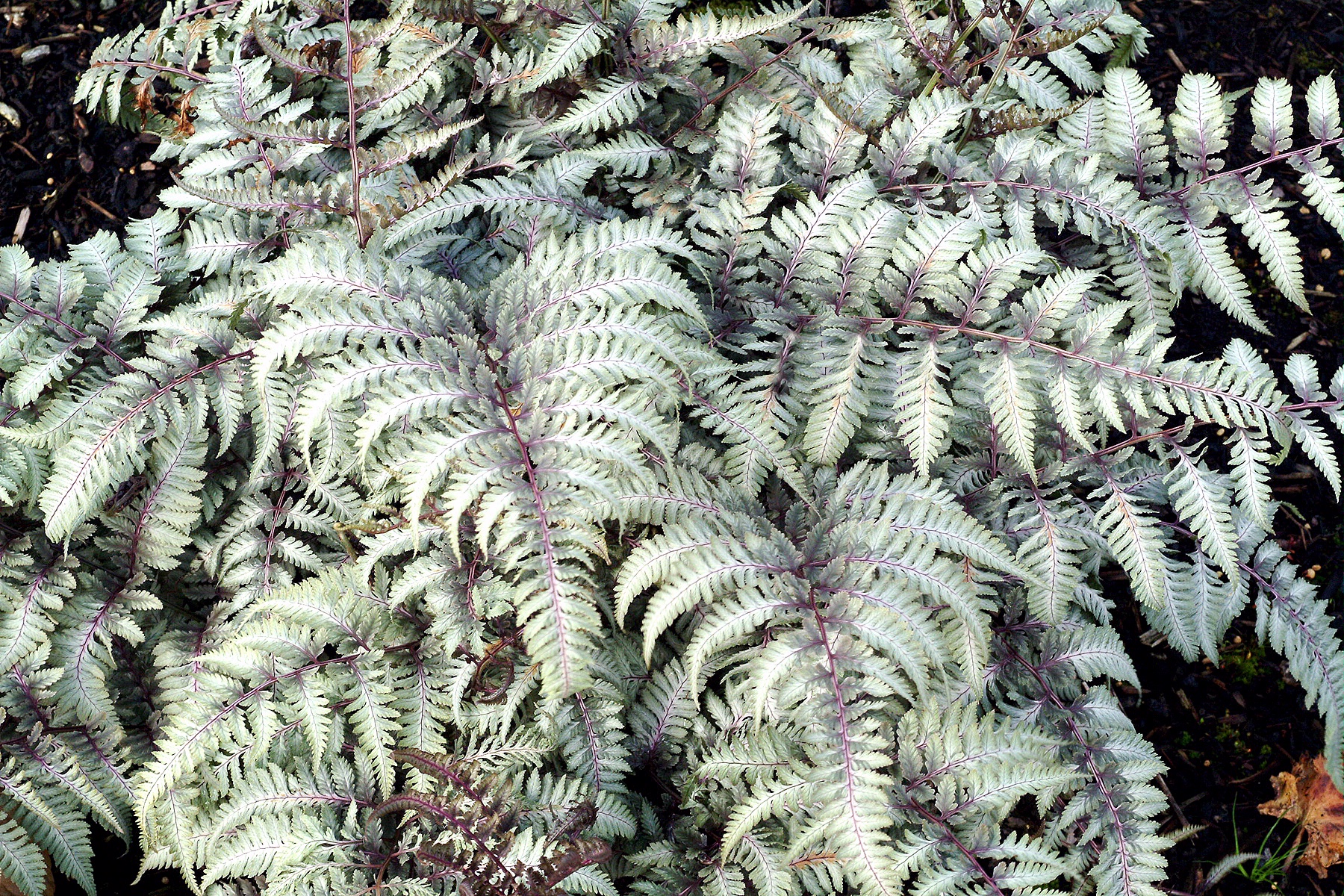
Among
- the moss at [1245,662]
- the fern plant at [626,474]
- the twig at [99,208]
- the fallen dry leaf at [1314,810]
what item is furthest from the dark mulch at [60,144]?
the fallen dry leaf at [1314,810]

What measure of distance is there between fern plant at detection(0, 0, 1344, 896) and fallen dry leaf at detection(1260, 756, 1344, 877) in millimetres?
603

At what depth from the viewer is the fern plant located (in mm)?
2080

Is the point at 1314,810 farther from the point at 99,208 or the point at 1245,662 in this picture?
the point at 99,208

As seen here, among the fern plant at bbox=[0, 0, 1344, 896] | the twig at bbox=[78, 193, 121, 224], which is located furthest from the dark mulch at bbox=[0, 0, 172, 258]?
the fern plant at bbox=[0, 0, 1344, 896]

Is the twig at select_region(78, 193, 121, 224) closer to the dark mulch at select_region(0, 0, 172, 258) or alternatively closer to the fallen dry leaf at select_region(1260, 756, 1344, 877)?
the dark mulch at select_region(0, 0, 172, 258)

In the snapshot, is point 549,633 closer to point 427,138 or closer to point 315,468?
point 315,468

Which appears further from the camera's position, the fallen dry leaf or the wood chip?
the wood chip

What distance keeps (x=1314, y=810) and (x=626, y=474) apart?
2.31 meters

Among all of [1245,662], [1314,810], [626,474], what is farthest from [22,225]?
[1314,810]

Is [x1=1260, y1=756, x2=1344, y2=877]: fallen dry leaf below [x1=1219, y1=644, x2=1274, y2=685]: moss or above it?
below

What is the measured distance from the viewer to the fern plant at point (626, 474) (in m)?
2.08

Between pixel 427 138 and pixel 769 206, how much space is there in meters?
1.09

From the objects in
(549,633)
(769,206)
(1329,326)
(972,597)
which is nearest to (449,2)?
(769,206)

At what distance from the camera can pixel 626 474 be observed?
2.29 meters
